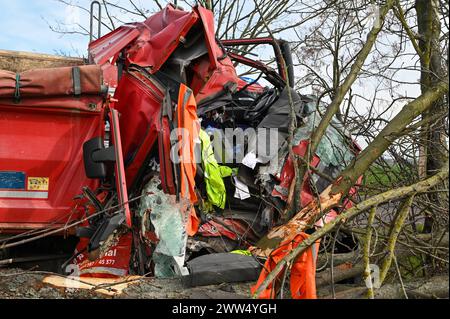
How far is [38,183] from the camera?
421 cm

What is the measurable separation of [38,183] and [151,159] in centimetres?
88

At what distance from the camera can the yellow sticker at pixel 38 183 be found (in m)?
4.19

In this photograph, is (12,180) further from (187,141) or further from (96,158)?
(187,141)

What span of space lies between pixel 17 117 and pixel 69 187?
0.66m

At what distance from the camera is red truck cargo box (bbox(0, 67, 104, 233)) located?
160 inches

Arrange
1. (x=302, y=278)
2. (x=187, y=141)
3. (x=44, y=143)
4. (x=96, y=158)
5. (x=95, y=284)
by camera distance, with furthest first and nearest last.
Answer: (x=44, y=143) < (x=96, y=158) < (x=187, y=141) < (x=95, y=284) < (x=302, y=278)

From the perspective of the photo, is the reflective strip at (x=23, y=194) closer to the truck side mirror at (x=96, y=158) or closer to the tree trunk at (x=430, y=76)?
the truck side mirror at (x=96, y=158)

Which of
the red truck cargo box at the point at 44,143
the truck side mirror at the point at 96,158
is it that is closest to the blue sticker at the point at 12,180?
the red truck cargo box at the point at 44,143

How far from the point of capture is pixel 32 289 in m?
3.54

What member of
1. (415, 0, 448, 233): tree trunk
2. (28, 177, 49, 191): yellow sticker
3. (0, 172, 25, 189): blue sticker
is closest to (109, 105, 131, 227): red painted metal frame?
(28, 177, 49, 191): yellow sticker

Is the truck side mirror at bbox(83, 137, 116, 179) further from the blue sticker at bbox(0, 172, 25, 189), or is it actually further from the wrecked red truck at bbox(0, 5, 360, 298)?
the blue sticker at bbox(0, 172, 25, 189)

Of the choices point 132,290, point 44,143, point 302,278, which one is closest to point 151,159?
point 44,143

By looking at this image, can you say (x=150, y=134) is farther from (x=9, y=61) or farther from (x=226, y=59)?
(x=9, y=61)
